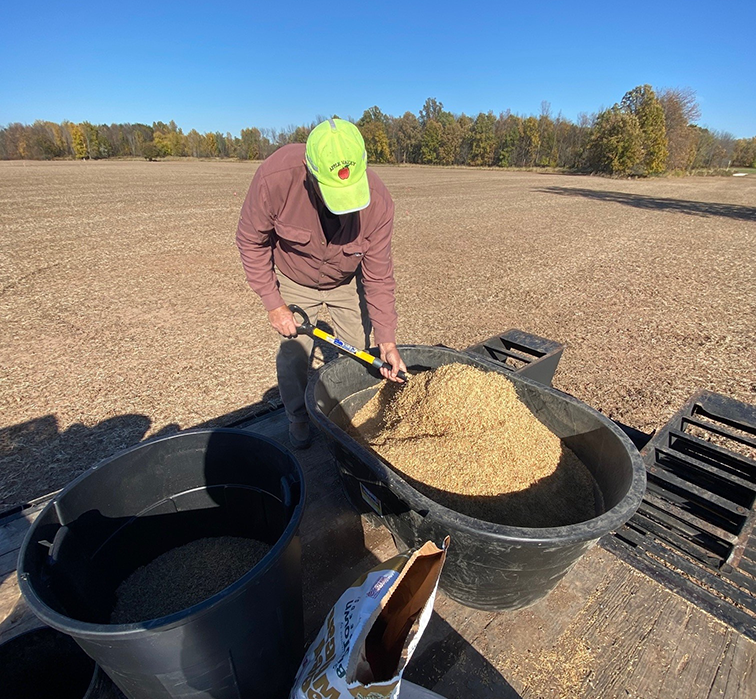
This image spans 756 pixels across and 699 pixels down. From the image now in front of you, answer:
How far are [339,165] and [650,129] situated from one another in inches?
2000

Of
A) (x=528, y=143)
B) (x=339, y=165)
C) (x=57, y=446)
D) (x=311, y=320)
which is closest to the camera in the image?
(x=339, y=165)

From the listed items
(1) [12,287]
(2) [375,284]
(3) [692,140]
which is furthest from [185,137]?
(2) [375,284]

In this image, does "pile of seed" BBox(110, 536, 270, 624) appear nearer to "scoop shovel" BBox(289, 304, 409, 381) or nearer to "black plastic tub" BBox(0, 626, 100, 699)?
"black plastic tub" BBox(0, 626, 100, 699)

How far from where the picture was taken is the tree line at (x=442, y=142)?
49.3m

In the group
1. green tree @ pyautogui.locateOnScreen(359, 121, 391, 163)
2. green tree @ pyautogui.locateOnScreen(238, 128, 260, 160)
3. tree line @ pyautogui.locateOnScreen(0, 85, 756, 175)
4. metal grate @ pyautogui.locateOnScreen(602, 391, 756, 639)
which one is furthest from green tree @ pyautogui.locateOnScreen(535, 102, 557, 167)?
metal grate @ pyautogui.locateOnScreen(602, 391, 756, 639)

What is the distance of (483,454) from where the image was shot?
1.98 m

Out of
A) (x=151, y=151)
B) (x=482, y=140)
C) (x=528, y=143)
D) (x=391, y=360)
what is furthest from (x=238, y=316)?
(x=151, y=151)

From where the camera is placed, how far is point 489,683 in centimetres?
163

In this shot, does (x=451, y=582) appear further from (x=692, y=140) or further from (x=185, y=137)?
(x=185, y=137)

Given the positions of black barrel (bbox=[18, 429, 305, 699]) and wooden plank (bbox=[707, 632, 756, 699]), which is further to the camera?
wooden plank (bbox=[707, 632, 756, 699])

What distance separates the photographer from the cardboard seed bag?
1.07 metres

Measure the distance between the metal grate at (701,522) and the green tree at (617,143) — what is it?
47696mm

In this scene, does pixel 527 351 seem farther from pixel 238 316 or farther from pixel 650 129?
pixel 650 129

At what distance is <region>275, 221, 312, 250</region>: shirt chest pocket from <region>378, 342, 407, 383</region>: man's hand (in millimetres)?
757
